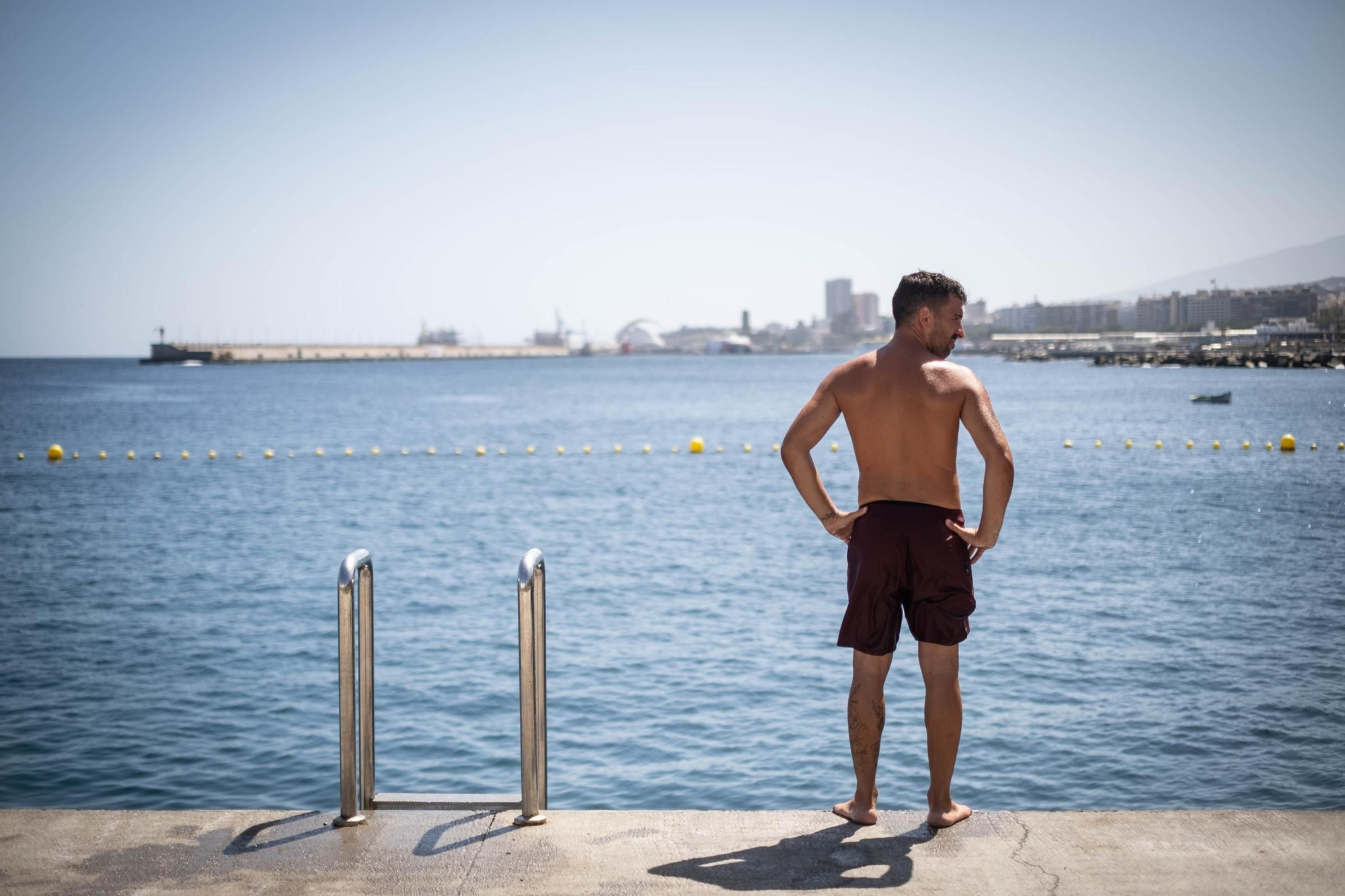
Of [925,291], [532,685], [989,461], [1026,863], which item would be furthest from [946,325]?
[532,685]

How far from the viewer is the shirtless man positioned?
13.9 feet

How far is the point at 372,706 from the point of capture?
181 inches

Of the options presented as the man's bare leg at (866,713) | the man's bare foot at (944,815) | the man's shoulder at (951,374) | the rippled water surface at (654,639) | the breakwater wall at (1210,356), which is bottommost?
the rippled water surface at (654,639)

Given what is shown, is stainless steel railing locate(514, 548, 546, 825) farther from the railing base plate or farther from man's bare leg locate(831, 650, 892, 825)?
man's bare leg locate(831, 650, 892, 825)

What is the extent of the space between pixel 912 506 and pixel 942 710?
2.65 ft

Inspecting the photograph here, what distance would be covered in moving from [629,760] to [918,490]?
19.6ft

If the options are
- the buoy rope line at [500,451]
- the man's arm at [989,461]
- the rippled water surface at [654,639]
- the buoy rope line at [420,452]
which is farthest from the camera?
the buoy rope line at [420,452]

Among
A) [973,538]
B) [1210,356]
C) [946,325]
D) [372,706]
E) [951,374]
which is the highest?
[1210,356]

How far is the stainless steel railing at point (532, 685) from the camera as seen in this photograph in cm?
430

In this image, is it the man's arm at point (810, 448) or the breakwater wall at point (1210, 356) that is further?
the breakwater wall at point (1210, 356)

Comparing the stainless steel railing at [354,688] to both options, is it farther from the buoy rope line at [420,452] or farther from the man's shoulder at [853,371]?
the buoy rope line at [420,452]

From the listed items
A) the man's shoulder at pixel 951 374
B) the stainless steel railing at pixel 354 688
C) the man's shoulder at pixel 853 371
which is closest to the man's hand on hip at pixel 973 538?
the man's shoulder at pixel 951 374

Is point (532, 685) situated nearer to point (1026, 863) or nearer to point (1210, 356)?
point (1026, 863)

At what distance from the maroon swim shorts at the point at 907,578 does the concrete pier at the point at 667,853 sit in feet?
2.41
